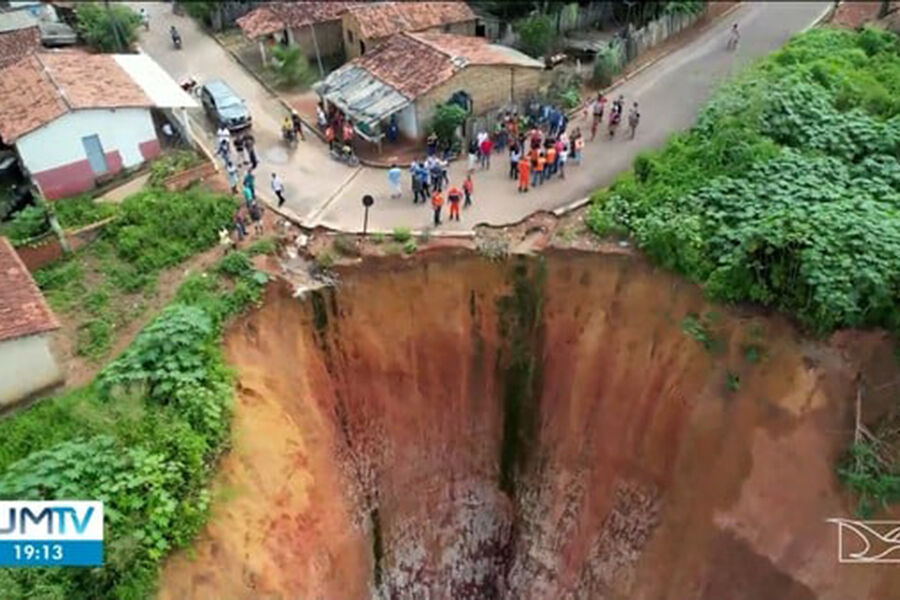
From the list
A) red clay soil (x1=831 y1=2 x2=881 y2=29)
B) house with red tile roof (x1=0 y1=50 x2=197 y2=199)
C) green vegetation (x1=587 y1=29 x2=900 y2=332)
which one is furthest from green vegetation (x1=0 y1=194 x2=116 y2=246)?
red clay soil (x1=831 y1=2 x2=881 y2=29)

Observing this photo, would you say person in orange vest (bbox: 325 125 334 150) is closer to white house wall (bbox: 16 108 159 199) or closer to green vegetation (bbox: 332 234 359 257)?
white house wall (bbox: 16 108 159 199)

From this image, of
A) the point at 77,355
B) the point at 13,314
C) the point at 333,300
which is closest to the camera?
the point at 13,314

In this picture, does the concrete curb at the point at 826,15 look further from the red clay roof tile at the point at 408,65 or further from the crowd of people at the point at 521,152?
the red clay roof tile at the point at 408,65

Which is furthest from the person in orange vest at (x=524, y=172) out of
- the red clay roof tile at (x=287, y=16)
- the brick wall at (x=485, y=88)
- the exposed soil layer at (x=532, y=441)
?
the red clay roof tile at (x=287, y=16)

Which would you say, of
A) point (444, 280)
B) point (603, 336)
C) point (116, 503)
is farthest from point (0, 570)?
point (603, 336)

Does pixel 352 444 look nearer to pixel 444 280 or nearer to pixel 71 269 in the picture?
pixel 444 280

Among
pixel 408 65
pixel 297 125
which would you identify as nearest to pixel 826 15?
pixel 408 65
